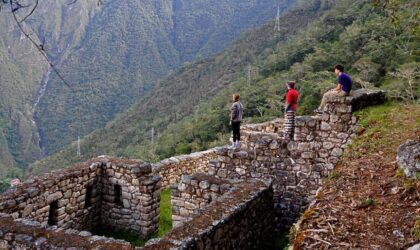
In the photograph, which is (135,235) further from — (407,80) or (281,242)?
(407,80)

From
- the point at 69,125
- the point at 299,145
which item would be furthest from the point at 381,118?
the point at 69,125

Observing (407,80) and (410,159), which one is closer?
(410,159)

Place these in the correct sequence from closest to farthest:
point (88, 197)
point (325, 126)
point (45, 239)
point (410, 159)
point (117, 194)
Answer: point (410, 159) < point (45, 239) < point (325, 126) < point (88, 197) < point (117, 194)

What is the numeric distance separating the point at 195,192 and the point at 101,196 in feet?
9.14

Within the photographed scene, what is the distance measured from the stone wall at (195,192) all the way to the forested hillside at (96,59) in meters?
103

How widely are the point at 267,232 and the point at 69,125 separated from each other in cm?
11369

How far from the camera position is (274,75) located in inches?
2127

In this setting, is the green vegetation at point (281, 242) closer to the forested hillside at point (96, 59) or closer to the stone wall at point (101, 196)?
the stone wall at point (101, 196)

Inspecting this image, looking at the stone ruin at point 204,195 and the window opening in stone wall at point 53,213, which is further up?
the stone ruin at point 204,195

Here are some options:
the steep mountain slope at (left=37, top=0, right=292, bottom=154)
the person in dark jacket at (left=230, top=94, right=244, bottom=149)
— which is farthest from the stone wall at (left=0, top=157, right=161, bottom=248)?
the steep mountain slope at (left=37, top=0, right=292, bottom=154)

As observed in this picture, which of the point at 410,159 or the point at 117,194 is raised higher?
the point at 410,159

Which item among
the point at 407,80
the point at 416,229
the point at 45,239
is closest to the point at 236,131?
the point at 45,239

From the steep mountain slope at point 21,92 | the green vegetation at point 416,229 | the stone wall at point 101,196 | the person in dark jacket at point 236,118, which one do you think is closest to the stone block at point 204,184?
the stone wall at point 101,196

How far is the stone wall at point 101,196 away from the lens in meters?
7.99
